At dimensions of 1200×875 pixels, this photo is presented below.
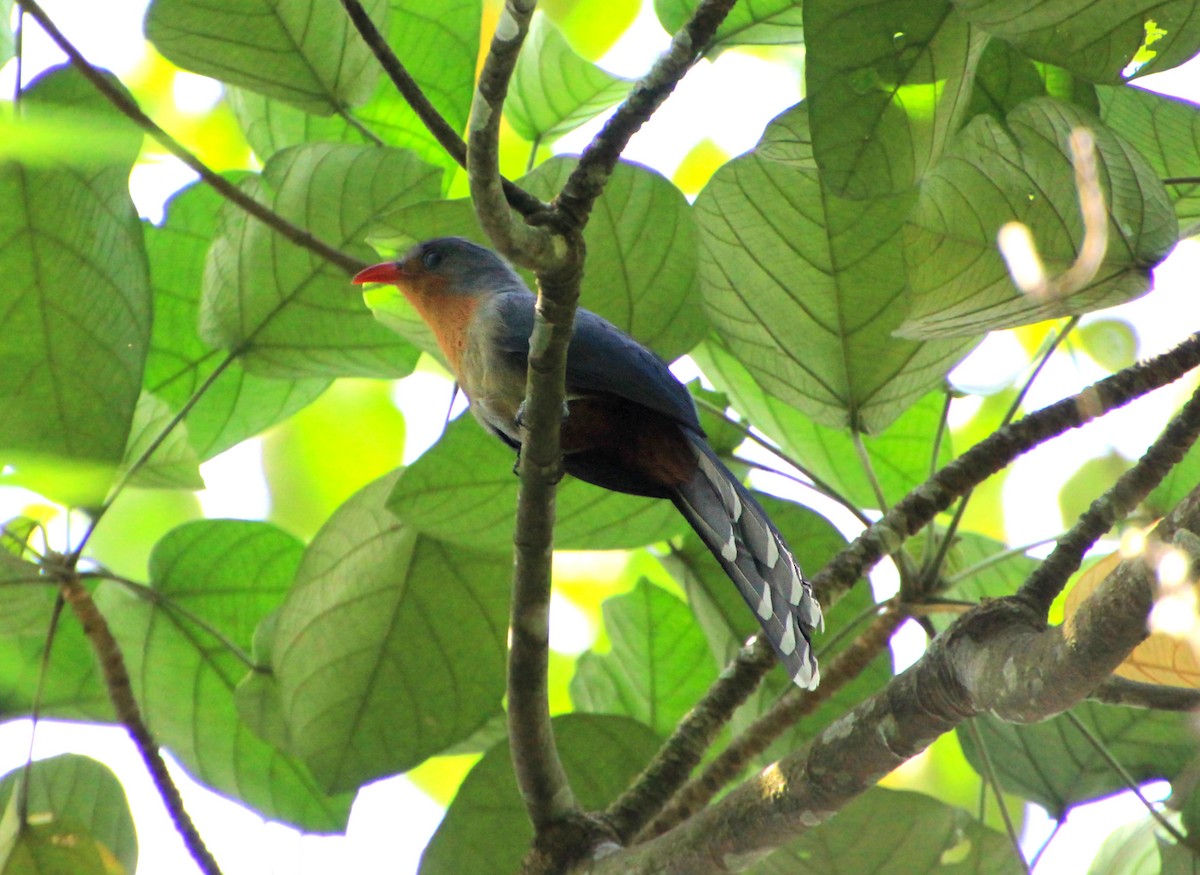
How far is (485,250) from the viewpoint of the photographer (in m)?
3.18

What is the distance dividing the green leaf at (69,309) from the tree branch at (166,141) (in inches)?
4.8

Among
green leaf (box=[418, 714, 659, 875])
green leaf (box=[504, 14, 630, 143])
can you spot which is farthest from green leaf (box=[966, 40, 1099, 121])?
green leaf (box=[418, 714, 659, 875])

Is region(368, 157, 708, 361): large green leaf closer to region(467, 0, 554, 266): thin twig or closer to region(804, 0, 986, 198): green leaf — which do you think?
region(804, 0, 986, 198): green leaf

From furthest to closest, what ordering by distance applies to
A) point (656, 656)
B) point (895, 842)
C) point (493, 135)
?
point (656, 656) < point (895, 842) < point (493, 135)

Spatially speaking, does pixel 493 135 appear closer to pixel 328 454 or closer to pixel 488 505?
pixel 488 505

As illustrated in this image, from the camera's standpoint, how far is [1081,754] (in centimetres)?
248

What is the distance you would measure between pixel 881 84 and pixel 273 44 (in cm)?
126

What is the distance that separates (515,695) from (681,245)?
37.4 inches

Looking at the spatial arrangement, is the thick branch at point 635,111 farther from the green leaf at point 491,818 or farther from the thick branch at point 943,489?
the green leaf at point 491,818

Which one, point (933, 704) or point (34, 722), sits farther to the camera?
point (34, 722)

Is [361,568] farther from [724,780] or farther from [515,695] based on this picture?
[724,780]

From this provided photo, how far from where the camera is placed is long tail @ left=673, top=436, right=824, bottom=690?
2057 millimetres

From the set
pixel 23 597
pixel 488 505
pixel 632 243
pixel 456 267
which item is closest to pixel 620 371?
pixel 632 243

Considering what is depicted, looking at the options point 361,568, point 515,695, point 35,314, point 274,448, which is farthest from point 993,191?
point 274,448
